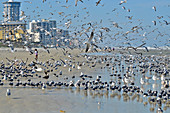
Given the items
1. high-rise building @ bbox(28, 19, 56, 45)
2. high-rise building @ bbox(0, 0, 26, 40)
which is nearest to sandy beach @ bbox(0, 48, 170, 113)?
high-rise building @ bbox(0, 0, 26, 40)

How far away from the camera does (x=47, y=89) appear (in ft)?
48.4

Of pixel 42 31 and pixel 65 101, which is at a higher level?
pixel 42 31

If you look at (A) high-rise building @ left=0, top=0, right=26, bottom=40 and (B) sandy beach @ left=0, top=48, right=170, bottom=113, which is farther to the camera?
(A) high-rise building @ left=0, top=0, right=26, bottom=40

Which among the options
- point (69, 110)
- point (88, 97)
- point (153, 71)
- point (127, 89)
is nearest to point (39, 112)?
point (69, 110)

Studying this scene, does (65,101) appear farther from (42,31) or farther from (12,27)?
(42,31)

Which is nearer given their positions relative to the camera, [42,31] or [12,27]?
[12,27]

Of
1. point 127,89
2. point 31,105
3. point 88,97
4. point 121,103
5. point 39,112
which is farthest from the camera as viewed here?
point 127,89

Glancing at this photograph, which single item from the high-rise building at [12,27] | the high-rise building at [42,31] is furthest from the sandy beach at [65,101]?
the high-rise building at [42,31]

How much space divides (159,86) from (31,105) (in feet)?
26.1

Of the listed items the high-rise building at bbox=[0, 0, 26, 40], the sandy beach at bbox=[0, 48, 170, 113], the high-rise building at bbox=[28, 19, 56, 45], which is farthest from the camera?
the high-rise building at bbox=[28, 19, 56, 45]

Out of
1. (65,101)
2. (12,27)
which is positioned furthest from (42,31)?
(65,101)

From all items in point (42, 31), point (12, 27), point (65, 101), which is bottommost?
point (65, 101)

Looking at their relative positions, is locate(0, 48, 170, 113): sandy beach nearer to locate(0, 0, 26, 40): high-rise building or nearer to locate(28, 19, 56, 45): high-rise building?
locate(0, 0, 26, 40): high-rise building

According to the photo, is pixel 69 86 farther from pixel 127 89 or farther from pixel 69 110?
Answer: pixel 69 110
